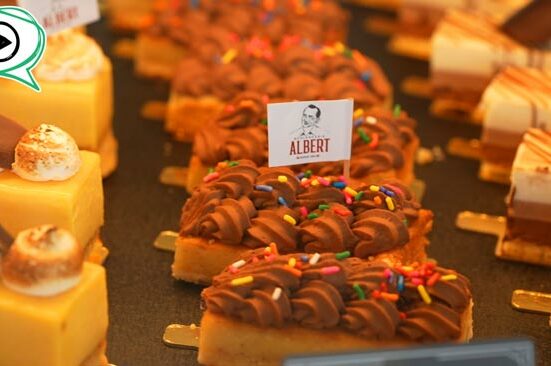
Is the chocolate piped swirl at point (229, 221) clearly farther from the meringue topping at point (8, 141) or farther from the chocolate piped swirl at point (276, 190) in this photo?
the meringue topping at point (8, 141)

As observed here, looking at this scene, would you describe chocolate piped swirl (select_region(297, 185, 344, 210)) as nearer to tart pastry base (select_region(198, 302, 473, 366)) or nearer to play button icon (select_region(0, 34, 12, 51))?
tart pastry base (select_region(198, 302, 473, 366))

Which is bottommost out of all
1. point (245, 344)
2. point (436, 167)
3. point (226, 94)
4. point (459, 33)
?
point (245, 344)

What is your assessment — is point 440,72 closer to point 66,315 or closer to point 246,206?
point 246,206

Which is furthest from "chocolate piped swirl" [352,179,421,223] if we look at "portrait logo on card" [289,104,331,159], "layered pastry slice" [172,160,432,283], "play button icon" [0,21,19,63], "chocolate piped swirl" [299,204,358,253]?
"play button icon" [0,21,19,63]

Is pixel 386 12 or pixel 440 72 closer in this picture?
pixel 440 72

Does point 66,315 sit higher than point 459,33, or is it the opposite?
point 459,33

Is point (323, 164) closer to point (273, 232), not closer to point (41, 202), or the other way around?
point (273, 232)

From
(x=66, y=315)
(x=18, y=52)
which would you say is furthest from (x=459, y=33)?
(x=66, y=315)
